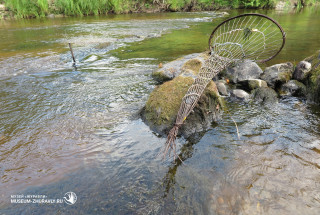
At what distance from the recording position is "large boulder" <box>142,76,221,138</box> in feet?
10.7

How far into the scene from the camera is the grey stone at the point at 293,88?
4.48 m

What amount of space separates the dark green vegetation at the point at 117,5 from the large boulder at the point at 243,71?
58.7 feet

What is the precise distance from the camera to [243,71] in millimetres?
5184

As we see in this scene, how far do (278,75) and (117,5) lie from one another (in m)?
19.4

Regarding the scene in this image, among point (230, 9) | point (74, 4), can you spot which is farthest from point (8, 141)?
point (230, 9)

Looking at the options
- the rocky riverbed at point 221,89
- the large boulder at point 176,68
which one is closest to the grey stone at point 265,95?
the rocky riverbed at point 221,89

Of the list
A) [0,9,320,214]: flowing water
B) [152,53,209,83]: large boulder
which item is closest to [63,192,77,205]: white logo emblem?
[0,9,320,214]: flowing water

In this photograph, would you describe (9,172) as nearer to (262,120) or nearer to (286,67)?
(262,120)

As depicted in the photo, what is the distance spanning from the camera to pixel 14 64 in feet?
22.7

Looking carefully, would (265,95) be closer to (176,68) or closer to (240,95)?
(240,95)

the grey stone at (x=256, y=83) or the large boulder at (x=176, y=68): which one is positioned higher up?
the large boulder at (x=176, y=68)

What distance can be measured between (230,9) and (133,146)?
→ 85.3ft

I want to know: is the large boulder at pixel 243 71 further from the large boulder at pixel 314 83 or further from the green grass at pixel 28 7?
the green grass at pixel 28 7

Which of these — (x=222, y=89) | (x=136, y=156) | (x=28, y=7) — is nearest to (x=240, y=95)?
(x=222, y=89)
